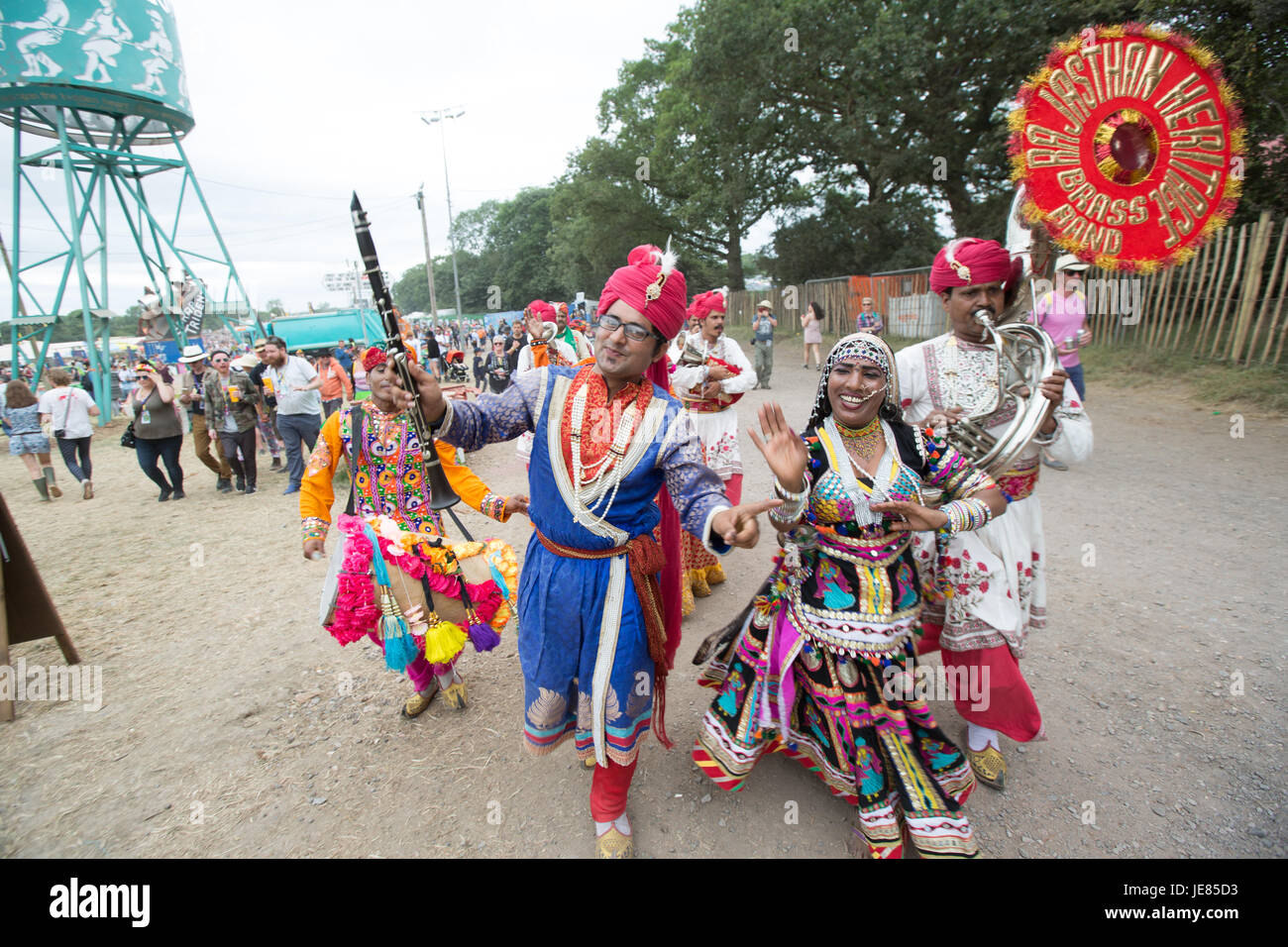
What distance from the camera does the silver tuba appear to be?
2.35 meters

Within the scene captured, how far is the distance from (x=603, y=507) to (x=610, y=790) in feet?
3.92

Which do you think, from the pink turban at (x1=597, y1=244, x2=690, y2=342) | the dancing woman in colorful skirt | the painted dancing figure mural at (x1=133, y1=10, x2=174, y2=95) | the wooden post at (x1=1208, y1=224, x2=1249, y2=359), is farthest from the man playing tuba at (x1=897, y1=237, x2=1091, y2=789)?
the painted dancing figure mural at (x1=133, y1=10, x2=174, y2=95)

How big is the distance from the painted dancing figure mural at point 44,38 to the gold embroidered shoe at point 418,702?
1977 centimetres

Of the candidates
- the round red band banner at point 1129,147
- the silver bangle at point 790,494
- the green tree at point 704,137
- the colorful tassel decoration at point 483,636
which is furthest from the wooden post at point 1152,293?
the colorful tassel decoration at point 483,636

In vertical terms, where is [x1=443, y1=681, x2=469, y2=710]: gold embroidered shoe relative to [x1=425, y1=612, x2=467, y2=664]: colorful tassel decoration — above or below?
below

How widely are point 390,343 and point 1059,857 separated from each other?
3.10 metres

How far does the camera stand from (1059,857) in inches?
92.7

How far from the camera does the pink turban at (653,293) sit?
84.6 inches

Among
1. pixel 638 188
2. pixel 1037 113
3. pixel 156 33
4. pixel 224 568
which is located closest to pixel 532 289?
pixel 638 188

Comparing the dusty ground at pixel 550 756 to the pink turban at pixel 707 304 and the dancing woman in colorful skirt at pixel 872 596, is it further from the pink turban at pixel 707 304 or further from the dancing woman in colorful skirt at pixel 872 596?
the pink turban at pixel 707 304

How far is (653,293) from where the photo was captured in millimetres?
2135

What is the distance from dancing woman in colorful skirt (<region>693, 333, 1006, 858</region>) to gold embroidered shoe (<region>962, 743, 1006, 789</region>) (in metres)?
0.45

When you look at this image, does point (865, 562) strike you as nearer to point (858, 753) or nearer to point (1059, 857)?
point (858, 753)

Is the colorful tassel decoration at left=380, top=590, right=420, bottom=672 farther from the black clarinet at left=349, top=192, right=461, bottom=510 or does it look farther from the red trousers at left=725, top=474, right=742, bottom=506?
the red trousers at left=725, top=474, right=742, bottom=506
